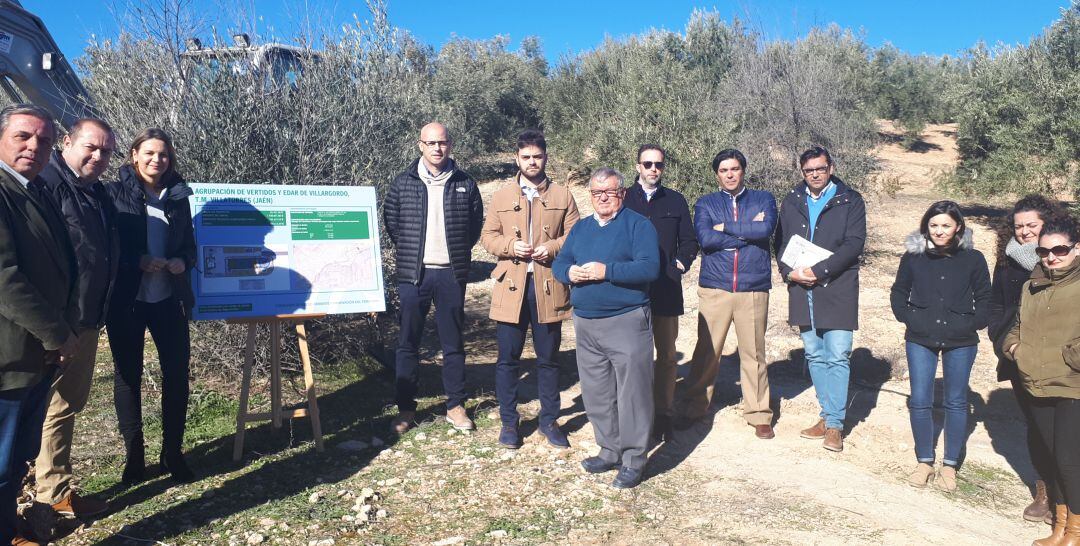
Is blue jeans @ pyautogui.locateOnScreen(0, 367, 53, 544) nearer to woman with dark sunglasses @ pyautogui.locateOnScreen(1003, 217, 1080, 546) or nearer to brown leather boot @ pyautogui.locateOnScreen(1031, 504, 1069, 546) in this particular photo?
woman with dark sunglasses @ pyautogui.locateOnScreen(1003, 217, 1080, 546)

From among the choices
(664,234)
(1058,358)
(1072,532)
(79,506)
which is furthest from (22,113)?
(1072,532)

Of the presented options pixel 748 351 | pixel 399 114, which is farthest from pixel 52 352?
pixel 399 114

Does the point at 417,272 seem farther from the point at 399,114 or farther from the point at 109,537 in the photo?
the point at 399,114

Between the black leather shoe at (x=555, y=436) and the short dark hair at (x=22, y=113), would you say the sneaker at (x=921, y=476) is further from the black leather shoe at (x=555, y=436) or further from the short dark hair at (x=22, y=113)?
the short dark hair at (x=22, y=113)

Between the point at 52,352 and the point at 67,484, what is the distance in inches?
49.1

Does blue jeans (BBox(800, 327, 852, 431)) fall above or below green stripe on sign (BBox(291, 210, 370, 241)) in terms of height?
below

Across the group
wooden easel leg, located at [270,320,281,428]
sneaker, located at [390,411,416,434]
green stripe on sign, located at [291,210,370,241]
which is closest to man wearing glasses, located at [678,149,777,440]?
sneaker, located at [390,411,416,434]

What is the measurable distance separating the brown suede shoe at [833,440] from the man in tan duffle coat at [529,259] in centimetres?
207

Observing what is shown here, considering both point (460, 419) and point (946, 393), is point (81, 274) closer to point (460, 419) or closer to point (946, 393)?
point (460, 419)

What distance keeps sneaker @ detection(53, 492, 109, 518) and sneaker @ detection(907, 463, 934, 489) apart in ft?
16.3

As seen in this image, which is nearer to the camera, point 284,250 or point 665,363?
point 284,250

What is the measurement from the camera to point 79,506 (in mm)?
3908

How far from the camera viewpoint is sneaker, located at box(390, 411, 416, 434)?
5.40 meters

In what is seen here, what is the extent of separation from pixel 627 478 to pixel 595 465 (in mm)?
270
